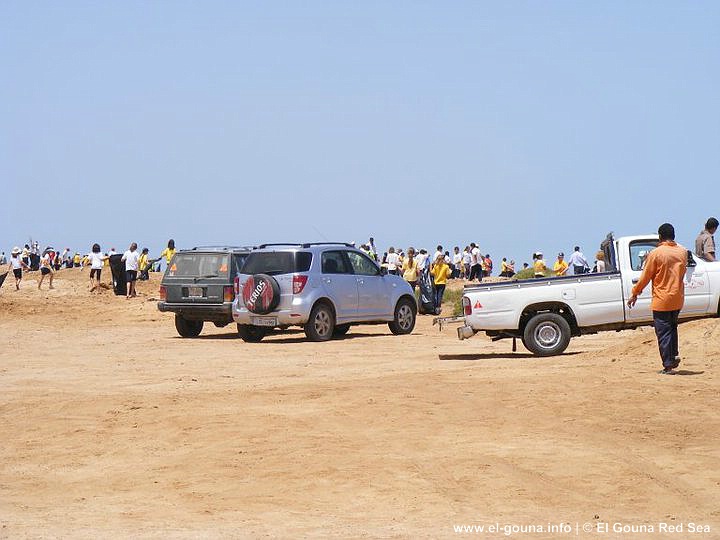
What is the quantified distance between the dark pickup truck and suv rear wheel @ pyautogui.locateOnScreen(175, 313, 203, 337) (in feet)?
2.15

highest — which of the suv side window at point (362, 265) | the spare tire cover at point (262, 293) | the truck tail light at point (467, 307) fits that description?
the suv side window at point (362, 265)

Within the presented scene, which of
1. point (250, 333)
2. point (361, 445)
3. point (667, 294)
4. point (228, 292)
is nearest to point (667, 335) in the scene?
point (667, 294)

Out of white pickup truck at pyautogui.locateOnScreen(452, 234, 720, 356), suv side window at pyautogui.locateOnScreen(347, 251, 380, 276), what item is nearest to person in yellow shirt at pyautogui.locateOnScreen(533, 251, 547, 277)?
suv side window at pyautogui.locateOnScreen(347, 251, 380, 276)

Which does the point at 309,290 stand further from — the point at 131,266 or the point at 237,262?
the point at 131,266

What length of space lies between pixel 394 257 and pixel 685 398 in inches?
1179

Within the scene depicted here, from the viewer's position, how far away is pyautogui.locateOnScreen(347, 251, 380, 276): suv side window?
86.4 ft

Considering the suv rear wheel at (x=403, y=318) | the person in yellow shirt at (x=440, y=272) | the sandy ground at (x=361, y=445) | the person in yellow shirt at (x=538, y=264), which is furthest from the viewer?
the person in yellow shirt at (x=538, y=264)

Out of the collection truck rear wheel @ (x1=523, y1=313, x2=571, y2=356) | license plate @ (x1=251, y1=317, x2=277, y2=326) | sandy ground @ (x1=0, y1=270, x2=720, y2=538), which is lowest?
sandy ground @ (x1=0, y1=270, x2=720, y2=538)

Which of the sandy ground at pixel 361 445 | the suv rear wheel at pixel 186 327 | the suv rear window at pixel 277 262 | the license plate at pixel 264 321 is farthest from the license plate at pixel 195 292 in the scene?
the sandy ground at pixel 361 445

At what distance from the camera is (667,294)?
15797 millimetres

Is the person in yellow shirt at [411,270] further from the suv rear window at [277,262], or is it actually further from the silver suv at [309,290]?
the suv rear window at [277,262]

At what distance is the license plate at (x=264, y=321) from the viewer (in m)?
24.6

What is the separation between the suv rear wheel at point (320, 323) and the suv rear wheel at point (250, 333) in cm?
151

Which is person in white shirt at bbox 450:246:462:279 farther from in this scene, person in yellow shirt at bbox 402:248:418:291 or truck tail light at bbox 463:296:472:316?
truck tail light at bbox 463:296:472:316
